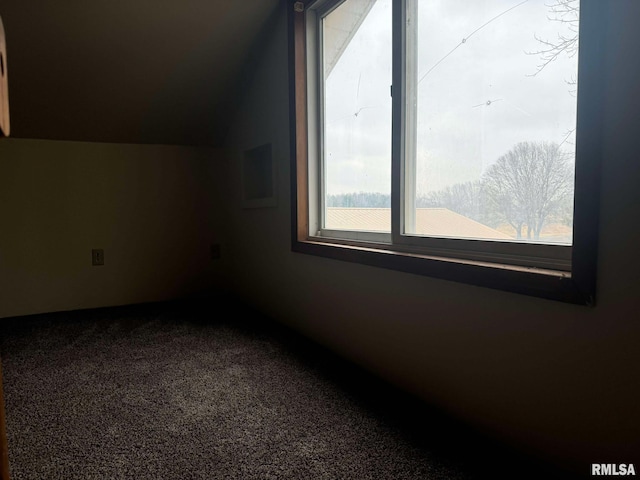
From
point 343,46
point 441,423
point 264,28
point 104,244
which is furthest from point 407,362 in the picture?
point 104,244

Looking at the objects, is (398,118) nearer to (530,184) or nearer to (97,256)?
(530,184)

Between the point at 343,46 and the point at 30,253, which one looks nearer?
the point at 343,46

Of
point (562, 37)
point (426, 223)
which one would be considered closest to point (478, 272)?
point (426, 223)

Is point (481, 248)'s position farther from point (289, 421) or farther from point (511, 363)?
point (289, 421)

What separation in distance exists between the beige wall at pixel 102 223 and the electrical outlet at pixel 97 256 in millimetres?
27

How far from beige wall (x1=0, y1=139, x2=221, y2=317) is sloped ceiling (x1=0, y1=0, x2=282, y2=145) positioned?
0.17 m

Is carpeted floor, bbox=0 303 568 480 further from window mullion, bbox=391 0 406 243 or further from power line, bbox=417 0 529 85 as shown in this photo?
power line, bbox=417 0 529 85

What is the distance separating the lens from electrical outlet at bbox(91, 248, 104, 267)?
3049mm

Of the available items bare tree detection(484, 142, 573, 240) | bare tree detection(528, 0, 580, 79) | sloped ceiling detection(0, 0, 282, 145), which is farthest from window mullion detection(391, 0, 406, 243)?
sloped ceiling detection(0, 0, 282, 145)

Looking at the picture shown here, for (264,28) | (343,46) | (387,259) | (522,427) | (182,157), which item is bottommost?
(522,427)

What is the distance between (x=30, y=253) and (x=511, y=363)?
2989 mm

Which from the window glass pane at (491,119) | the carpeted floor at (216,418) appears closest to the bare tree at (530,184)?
the window glass pane at (491,119)

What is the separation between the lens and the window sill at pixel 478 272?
1038 millimetres

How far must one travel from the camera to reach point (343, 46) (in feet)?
6.90
